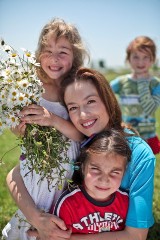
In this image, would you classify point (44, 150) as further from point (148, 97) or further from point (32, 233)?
point (148, 97)

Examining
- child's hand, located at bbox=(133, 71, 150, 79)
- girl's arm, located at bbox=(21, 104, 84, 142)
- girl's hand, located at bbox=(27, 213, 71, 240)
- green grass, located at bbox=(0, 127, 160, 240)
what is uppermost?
child's hand, located at bbox=(133, 71, 150, 79)

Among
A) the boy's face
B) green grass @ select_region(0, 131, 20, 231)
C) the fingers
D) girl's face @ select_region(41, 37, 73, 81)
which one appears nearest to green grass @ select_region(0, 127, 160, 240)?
green grass @ select_region(0, 131, 20, 231)

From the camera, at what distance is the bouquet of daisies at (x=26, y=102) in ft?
7.02

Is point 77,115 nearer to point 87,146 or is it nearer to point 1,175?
point 87,146

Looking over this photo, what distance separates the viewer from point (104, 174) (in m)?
2.38

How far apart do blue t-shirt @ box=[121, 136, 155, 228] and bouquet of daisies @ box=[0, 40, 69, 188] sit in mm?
485

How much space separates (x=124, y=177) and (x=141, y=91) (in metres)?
2.51

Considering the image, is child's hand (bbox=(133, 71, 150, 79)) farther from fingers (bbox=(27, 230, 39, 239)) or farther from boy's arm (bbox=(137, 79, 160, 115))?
fingers (bbox=(27, 230, 39, 239))

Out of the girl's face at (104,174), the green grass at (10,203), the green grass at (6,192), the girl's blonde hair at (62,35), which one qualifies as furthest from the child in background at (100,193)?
the green grass at (10,203)

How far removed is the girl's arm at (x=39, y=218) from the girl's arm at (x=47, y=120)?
536 millimetres

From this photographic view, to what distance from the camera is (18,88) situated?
84.4 inches

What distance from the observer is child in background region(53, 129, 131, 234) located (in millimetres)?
2389

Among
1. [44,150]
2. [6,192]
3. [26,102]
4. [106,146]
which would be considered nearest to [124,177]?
[106,146]

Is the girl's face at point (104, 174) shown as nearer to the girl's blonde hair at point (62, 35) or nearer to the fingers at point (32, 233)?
the fingers at point (32, 233)
